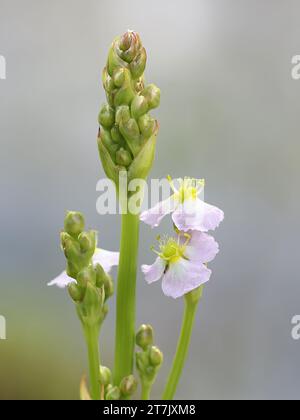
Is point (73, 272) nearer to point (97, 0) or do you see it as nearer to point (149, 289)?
point (149, 289)

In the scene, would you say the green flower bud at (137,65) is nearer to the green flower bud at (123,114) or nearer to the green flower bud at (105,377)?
the green flower bud at (123,114)

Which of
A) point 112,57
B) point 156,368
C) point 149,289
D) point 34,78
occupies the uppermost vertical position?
point 112,57

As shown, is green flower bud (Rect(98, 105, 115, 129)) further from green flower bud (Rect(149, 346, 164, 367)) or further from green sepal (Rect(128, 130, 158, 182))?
green flower bud (Rect(149, 346, 164, 367))

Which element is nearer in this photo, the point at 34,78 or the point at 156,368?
the point at 156,368

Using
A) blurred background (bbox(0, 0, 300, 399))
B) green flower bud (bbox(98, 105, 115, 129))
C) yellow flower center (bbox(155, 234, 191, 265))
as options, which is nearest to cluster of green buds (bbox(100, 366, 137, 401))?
yellow flower center (bbox(155, 234, 191, 265))

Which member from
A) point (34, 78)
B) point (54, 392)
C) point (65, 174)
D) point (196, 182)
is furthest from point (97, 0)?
point (196, 182)

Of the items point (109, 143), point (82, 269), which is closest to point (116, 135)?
point (109, 143)

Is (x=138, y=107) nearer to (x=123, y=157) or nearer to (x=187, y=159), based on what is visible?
(x=123, y=157)
